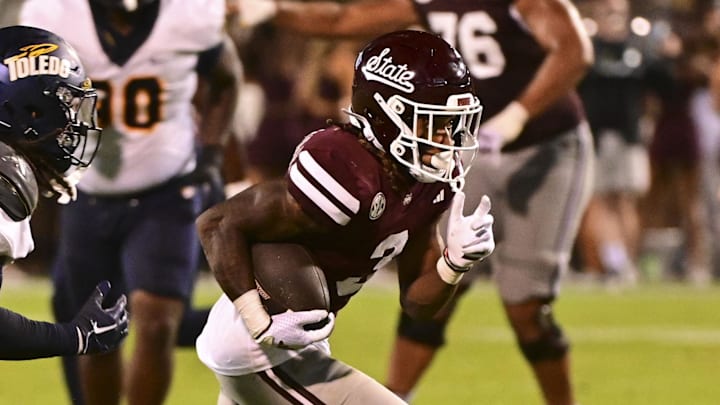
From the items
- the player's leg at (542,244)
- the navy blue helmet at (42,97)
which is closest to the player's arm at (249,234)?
the navy blue helmet at (42,97)

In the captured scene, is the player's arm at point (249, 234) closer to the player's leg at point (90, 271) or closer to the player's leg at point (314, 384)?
the player's leg at point (314, 384)

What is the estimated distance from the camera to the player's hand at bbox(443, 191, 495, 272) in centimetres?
330

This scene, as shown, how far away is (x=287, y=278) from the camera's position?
10.9 feet

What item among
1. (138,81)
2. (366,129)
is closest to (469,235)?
(366,129)

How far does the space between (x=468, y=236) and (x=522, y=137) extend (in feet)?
6.02

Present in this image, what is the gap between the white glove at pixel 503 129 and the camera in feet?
15.5

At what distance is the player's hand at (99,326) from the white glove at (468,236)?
2.50 feet

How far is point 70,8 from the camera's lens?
4531 millimetres

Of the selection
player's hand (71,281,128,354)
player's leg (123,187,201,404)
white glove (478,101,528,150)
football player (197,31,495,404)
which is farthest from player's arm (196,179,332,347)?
white glove (478,101,528,150)

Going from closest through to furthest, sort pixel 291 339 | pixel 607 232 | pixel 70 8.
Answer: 1. pixel 291 339
2. pixel 70 8
3. pixel 607 232

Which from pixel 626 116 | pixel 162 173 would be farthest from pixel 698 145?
pixel 162 173

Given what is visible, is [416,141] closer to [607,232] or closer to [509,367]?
[509,367]

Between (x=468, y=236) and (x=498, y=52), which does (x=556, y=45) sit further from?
(x=468, y=236)

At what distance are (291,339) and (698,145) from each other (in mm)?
7809
